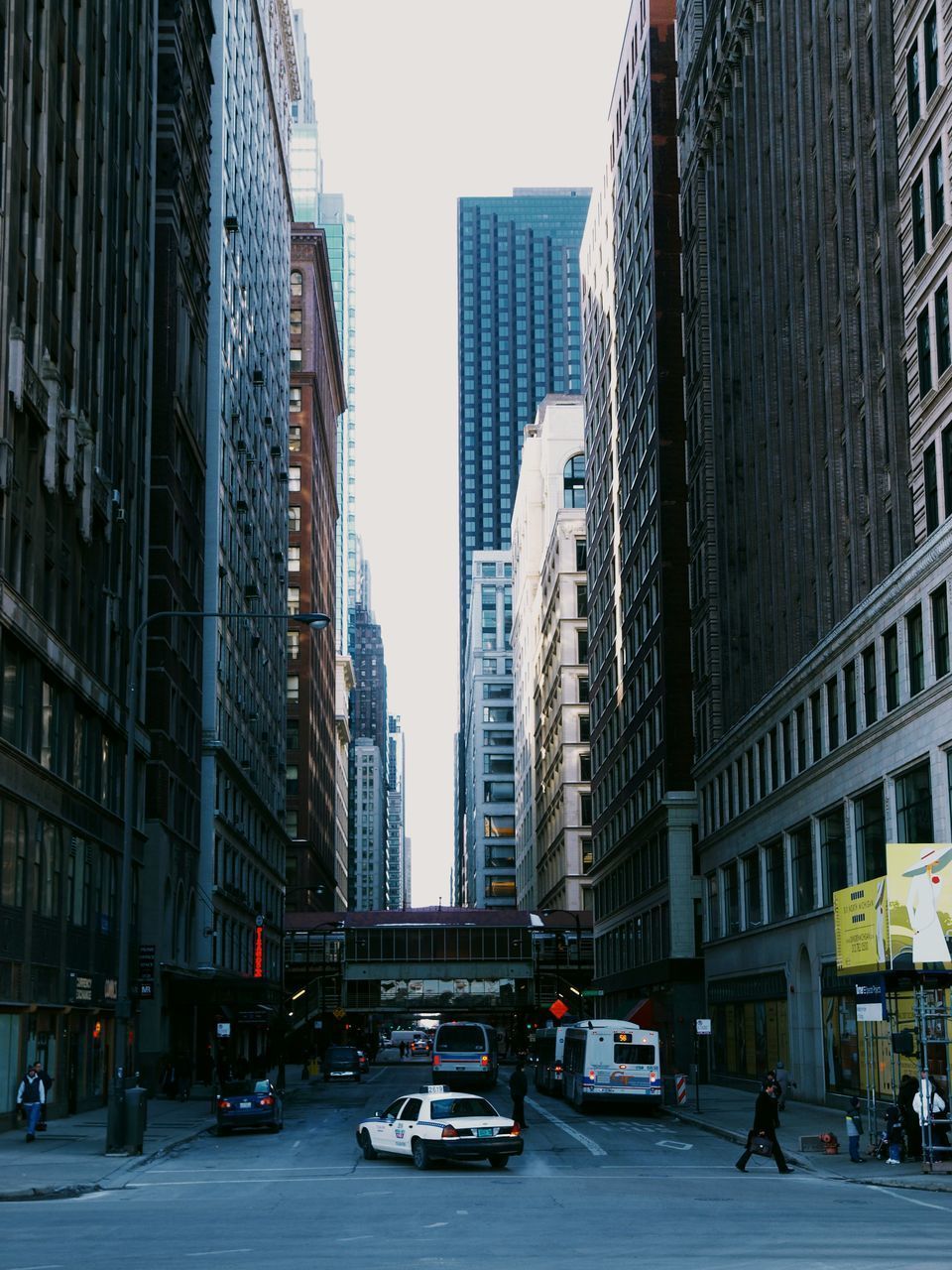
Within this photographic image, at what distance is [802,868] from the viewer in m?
59.1

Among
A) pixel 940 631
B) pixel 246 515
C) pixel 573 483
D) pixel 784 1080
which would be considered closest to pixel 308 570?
pixel 573 483

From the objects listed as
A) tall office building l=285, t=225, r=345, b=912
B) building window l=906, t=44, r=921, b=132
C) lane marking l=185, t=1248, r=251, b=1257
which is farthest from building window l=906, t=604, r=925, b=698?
tall office building l=285, t=225, r=345, b=912

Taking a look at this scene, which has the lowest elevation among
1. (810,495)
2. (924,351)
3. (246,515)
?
(810,495)

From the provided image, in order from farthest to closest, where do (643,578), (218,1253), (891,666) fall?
(643,578)
(891,666)
(218,1253)

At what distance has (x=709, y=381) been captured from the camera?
257 ft

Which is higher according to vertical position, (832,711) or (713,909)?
(832,711)

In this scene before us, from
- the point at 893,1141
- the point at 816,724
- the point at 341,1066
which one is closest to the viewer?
the point at 893,1141

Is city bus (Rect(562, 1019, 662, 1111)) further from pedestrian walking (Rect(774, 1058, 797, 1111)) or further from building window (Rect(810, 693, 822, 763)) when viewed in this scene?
building window (Rect(810, 693, 822, 763))

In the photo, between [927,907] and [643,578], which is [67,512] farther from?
[643,578]

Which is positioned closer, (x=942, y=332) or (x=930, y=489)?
(x=942, y=332)

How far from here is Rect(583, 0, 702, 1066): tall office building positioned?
82.6m

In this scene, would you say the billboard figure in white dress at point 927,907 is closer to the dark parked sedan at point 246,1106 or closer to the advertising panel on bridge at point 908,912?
the advertising panel on bridge at point 908,912

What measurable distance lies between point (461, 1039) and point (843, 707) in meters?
22.7

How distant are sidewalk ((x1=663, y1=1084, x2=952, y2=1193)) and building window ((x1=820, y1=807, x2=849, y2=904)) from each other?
706 centimetres
